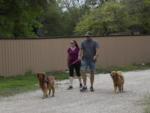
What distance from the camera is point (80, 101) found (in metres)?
15.8

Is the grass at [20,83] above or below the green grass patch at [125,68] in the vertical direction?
below

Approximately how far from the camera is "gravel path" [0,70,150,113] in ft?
45.9

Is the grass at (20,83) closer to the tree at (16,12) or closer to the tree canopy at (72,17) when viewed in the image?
the tree at (16,12)

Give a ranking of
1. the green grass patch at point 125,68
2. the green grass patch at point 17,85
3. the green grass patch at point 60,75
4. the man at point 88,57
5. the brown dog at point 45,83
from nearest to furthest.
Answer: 1. the brown dog at point 45,83
2. the man at point 88,57
3. the green grass patch at point 17,85
4. the green grass patch at point 60,75
5. the green grass patch at point 125,68

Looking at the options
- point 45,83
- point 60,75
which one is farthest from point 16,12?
point 45,83

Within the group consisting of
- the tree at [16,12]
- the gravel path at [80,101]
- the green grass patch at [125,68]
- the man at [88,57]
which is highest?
the tree at [16,12]

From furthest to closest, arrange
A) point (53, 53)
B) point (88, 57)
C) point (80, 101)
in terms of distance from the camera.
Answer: point (53, 53) < point (88, 57) < point (80, 101)

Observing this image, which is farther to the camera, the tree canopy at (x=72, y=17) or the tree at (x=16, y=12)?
the tree canopy at (x=72, y=17)

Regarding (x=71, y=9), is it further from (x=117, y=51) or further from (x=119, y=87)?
(x=119, y=87)

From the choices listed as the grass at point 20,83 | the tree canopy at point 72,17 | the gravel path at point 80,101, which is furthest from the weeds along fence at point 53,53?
the gravel path at point 80,101

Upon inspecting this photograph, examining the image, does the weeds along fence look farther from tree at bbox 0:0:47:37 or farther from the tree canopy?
the tree canopy

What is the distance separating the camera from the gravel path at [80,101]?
14.0 m

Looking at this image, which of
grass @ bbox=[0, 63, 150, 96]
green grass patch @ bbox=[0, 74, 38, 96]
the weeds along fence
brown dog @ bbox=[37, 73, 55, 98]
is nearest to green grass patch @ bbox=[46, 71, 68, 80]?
grass @ bbox=[0, 63, 150, 96]

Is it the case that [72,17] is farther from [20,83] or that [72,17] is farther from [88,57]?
[88,57]
